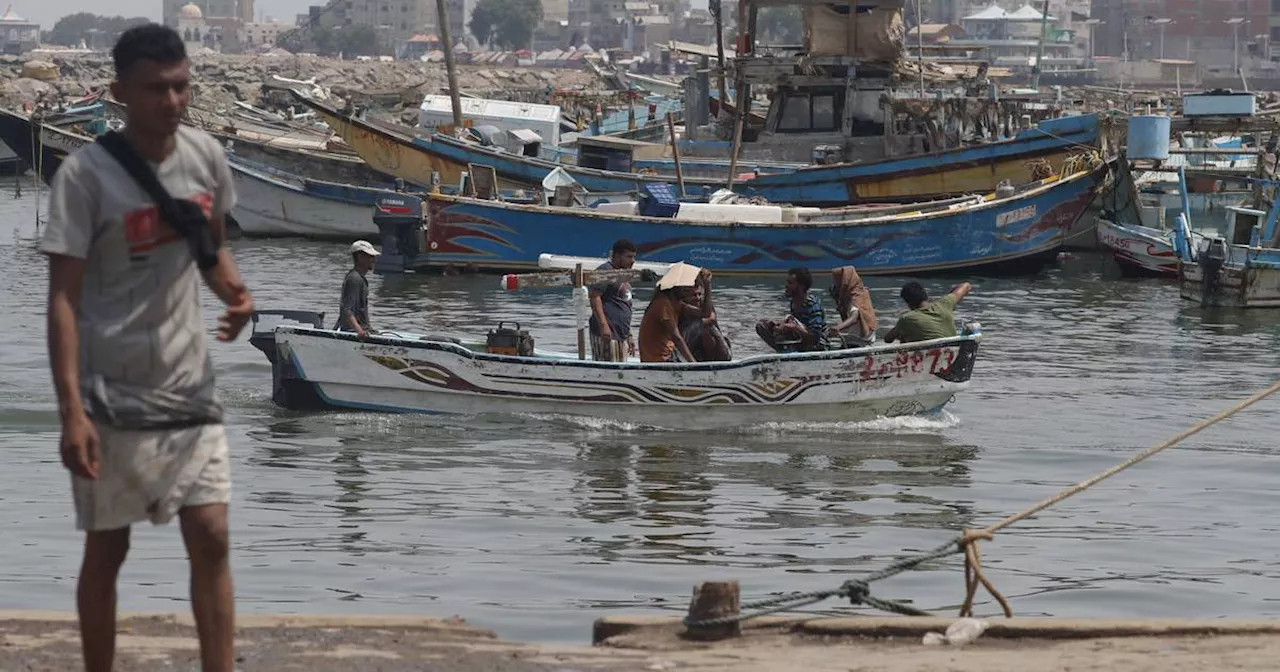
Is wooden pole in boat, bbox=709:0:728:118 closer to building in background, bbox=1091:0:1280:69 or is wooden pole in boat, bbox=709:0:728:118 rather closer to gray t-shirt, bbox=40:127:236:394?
gray t-shirt, bbox=40:127:236:394

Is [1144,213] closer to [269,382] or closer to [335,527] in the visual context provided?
[269,382]

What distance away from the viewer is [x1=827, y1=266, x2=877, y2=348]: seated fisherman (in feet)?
48.3

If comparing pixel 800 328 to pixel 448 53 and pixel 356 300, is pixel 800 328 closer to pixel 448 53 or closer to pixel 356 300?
pixel 356 300

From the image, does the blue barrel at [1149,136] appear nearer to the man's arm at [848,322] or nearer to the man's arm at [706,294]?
the man's arm at [848,322]

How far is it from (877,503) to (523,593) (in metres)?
3.52

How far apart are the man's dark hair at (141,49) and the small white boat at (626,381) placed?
9.29 meters

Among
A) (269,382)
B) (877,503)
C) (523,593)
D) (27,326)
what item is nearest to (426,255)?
(27,326)

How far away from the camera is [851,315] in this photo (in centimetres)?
1486

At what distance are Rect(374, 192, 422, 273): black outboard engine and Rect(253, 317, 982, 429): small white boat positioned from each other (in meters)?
12.7

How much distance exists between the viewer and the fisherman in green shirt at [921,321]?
14.5 meters

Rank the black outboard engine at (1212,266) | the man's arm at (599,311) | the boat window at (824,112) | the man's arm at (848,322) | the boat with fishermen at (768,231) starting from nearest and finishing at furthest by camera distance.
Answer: the man's arm at (599,311)
the man's arm at (848,322)
the black outboard engine at (1212,266)
the boat with fishermen at (768,231)
the boat window at (824,112)

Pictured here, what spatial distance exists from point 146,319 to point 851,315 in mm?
10394

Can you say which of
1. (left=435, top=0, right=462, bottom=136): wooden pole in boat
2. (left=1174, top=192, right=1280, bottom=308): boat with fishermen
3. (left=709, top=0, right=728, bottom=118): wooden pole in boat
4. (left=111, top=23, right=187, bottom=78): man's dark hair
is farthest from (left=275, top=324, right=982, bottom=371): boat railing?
(left=709, top=0, right=728, bottom=118): wooden pole in boat

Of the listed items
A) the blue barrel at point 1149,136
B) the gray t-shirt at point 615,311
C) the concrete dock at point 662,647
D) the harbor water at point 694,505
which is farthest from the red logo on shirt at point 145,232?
the blue barrel at point 1149,136
